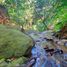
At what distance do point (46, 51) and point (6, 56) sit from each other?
1.69 meters

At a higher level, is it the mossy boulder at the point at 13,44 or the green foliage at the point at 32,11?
the green foliage at the point at 32,11

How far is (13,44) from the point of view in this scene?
17.5ft

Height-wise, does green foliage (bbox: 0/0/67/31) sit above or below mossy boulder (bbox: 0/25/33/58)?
above

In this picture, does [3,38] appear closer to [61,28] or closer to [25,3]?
[61,28]

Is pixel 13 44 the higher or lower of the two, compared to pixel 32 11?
lower

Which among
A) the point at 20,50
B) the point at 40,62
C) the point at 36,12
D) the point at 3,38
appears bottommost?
the point at 40,62

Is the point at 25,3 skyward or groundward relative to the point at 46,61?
skyward

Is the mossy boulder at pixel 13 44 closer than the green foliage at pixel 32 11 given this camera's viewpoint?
Yes

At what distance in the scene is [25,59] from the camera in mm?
4887

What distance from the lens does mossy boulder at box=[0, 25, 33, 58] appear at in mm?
5062

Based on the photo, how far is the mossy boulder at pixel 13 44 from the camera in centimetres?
506

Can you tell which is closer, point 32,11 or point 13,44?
point 13,44

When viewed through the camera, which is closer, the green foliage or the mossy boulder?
the mossy boulder

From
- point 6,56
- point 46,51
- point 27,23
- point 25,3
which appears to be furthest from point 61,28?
point 27,23
